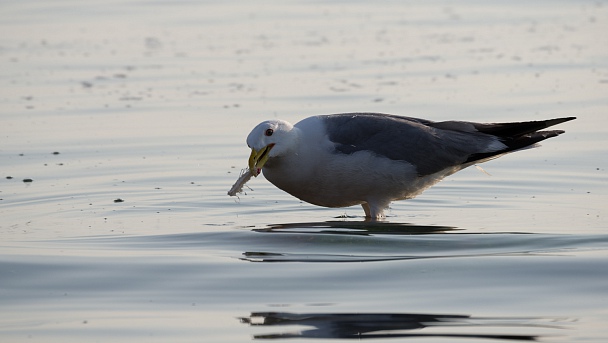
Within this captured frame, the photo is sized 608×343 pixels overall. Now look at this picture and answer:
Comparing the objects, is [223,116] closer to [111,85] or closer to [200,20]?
[111,85]

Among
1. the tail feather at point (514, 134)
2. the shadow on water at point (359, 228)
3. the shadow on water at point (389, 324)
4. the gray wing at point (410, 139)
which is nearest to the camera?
the shadow on water at point (389, 324)

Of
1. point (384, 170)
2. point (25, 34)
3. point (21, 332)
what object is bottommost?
point (21, 332)

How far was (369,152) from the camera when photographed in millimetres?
8961

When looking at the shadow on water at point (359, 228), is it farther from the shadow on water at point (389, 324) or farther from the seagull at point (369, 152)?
the shadow on water at point (389, 324)

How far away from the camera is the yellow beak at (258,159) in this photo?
329 inches

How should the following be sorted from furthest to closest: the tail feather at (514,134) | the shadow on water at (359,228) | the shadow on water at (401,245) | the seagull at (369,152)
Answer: the tail feather at (514,134) < the seagull at (369,152) < the shadow on water at (359,228) < the shadow on water at (401,245)

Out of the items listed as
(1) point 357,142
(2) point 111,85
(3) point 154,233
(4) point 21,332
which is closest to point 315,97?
(2) point 111,85

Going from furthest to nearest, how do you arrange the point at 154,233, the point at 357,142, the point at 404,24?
the point at 404,24 < the point at 357,142 < the point at 154,233

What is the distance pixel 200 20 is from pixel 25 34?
2.78 meters

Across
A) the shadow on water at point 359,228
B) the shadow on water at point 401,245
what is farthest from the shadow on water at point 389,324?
the shadow on water at point 359,228

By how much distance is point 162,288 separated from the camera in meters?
6.58

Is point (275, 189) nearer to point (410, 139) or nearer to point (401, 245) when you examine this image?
point (410, 139)

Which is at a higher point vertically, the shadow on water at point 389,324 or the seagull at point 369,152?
the seagull at point 369,152

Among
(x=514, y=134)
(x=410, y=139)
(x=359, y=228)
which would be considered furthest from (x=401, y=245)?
(x=514, y=134)
